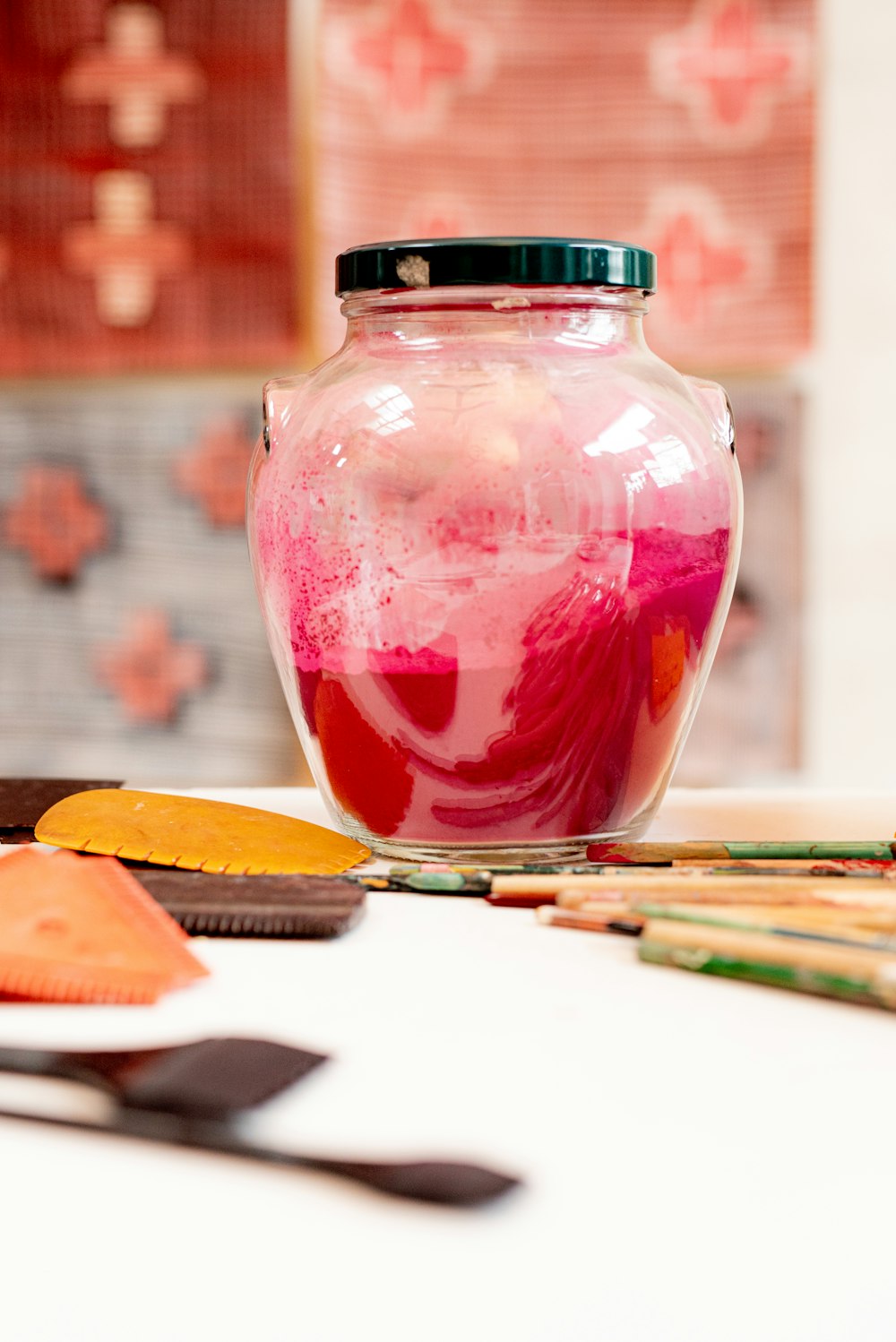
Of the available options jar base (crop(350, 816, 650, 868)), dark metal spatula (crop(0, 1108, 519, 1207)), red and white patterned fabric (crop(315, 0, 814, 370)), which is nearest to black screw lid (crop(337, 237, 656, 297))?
jar base (crop(350, 816, 650, 868))

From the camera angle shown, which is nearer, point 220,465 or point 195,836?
point 195,836

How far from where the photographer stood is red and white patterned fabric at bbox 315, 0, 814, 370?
1.63 m

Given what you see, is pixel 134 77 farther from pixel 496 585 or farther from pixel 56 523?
pixel 496 585

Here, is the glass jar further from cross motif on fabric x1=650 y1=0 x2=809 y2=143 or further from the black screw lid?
cross motif on fabric x1=650 y1=0 x2=809 y2=143

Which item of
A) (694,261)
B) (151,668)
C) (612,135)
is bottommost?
(151,668)

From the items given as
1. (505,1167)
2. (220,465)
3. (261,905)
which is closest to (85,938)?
(261,905)

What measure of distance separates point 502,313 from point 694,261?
1228 mm

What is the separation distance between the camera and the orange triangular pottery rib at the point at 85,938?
1.23 ft

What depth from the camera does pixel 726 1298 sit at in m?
0.23

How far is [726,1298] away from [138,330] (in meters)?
1.57

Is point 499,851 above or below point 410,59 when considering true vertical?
below

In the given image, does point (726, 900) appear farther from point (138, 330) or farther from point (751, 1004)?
point (138, 330)

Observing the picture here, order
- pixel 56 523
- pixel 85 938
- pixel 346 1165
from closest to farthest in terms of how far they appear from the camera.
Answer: pixel 346 1165 → pixel 85 938 → pixel 56 523

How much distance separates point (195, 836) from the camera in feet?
1.66
